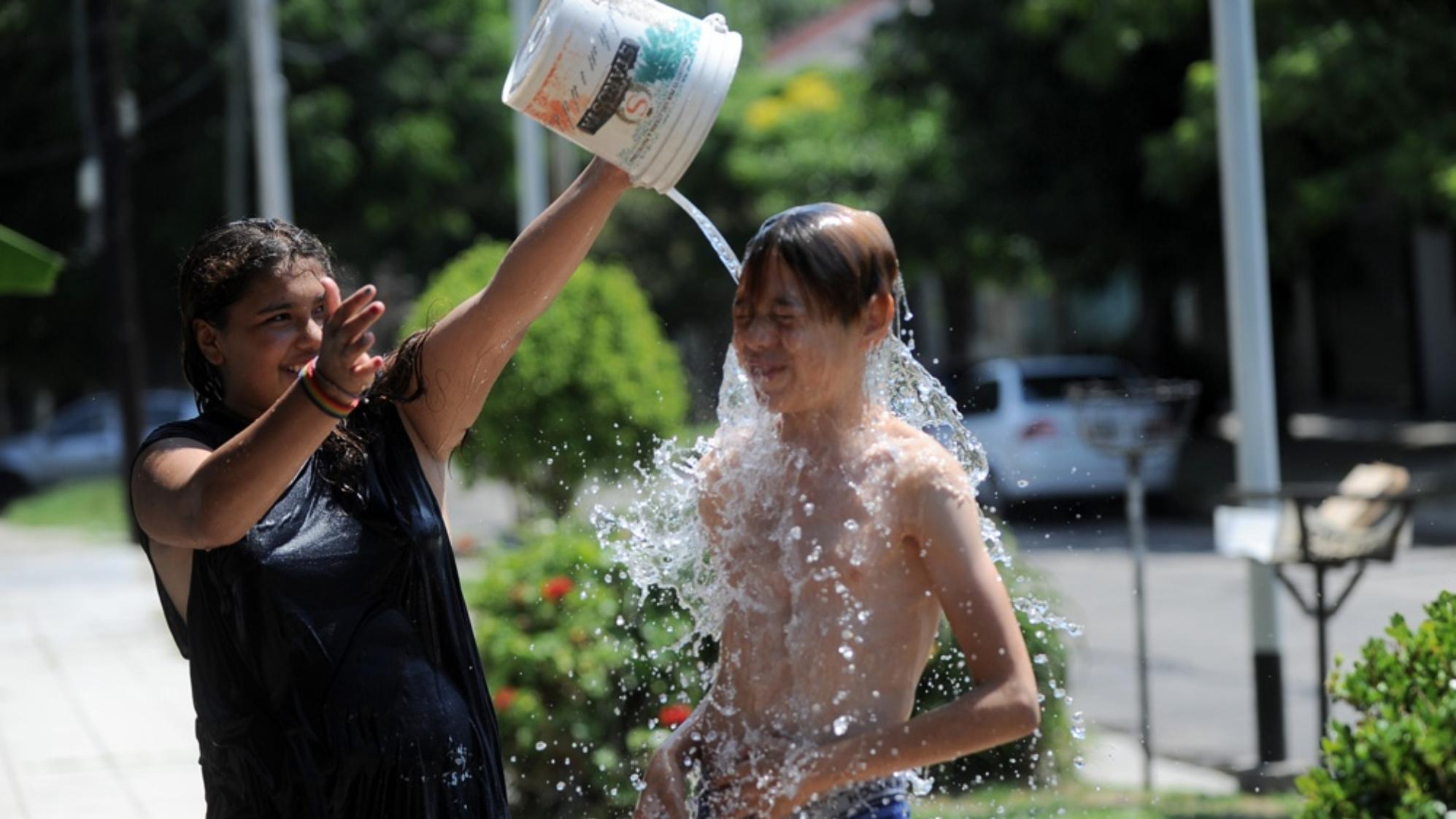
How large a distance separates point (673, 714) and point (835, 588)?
2581 millimetres

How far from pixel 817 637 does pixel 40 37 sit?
2368 centimetres

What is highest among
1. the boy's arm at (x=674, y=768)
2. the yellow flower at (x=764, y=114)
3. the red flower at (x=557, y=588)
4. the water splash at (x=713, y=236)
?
the yellow flower at (x=764, y=114)

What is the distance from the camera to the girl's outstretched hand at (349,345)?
79.4 inches

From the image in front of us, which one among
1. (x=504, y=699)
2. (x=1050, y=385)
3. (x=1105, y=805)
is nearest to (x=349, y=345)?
(x=504, y=699)

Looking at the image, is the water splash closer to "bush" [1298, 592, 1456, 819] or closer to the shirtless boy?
the shirtless boy

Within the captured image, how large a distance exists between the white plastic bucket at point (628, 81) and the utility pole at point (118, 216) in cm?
1408

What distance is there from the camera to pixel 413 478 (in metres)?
2.38

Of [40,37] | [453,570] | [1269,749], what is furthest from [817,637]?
[40,37]

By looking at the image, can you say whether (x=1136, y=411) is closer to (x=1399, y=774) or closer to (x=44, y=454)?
(x=1399, y=774)

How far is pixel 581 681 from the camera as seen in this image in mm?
5391

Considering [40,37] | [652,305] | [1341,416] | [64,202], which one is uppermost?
[40,37]

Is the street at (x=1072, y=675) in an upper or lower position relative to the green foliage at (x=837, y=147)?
lower

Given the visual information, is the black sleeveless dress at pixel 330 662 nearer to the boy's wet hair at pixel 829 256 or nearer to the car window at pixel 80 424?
the boy's wet hair at pixel 829 256

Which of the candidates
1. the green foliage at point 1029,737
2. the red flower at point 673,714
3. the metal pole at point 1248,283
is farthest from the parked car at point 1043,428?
the red flower at point 673,714
